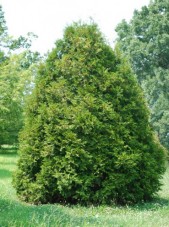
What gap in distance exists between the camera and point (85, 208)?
27.9 feet

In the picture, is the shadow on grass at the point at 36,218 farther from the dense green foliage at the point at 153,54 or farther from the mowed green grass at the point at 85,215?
the dense green foliage at the point at 153,54

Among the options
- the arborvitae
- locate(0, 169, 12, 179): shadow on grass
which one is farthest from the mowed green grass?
locate(0, 169, 12, 179): shadow on grass

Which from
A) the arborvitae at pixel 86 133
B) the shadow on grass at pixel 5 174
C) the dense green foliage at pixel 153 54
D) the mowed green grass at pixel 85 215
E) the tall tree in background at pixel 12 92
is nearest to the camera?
the mowed green grass at pixel 85 215

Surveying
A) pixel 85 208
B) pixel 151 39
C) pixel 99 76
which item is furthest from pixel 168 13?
pixel 85 208

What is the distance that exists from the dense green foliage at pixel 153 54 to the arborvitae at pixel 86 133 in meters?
24.3

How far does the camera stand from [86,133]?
9.02m

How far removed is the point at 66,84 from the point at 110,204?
3031mm

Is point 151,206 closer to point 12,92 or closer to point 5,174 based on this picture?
point 5,174

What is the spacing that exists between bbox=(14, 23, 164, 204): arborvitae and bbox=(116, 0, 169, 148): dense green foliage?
79.8ft

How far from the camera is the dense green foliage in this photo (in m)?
34.0

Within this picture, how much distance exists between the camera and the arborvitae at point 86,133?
8.96 m

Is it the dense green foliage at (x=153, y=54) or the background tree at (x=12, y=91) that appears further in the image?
the dense green foliage at (x=153, y=54)

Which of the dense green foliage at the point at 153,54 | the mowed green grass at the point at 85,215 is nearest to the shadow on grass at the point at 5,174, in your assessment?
the mowed green grass at the point at 85,215

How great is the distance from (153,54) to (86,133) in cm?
2753
